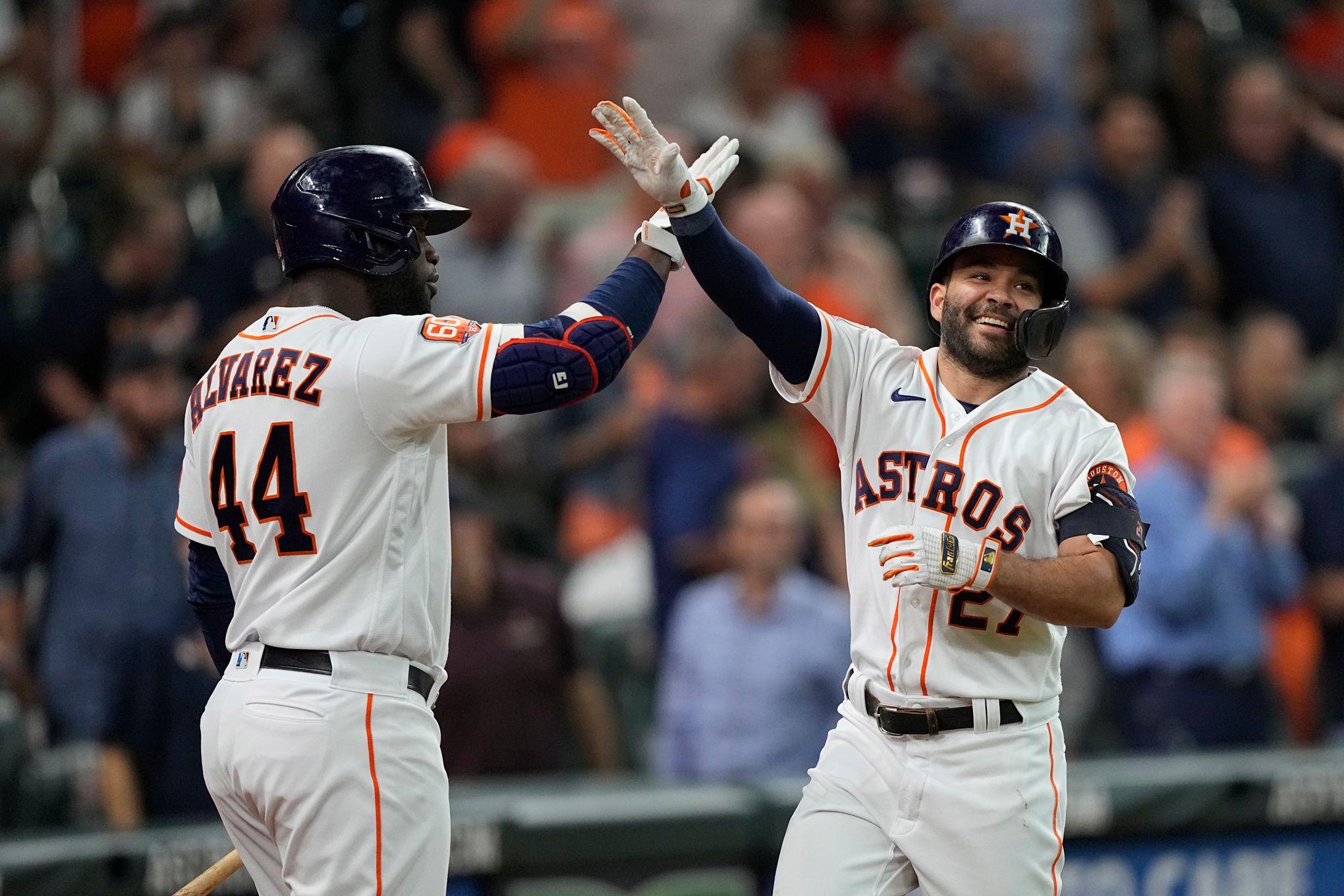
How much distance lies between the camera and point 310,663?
3416mm

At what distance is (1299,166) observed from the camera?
9.56 meters

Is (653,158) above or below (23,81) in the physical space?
below

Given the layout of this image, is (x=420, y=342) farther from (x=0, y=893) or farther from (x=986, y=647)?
(x=0, y=893)

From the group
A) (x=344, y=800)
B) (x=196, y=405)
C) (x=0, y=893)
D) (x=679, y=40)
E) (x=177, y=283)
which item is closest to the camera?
(x=344, y=800)

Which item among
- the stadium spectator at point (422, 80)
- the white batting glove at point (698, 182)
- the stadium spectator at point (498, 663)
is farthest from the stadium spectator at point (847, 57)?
the white batting glove at point (698, 182)

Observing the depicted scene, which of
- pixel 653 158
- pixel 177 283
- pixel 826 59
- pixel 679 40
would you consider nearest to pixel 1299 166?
pixel 826 59

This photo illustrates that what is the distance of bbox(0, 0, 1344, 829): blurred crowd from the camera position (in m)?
6.17

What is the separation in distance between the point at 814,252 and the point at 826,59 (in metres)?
1.93

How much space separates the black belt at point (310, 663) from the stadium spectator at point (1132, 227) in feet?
20.6

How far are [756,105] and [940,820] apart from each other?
5.88 m

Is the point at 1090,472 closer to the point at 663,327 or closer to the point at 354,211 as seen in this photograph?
the point at 354,211

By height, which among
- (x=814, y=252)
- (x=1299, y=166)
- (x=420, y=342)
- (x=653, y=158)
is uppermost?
(x=1299, y=166)

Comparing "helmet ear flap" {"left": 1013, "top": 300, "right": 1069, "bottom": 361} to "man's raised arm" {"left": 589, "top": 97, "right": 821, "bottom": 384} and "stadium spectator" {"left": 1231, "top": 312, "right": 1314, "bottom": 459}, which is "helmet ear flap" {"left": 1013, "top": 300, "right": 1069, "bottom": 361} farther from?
"stadium spectator" {"left": 1231, "top": 312, "right": 1314, "bottom": 459}

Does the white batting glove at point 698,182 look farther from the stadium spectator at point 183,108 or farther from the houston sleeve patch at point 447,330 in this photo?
the stadium spectator at point 183,108
